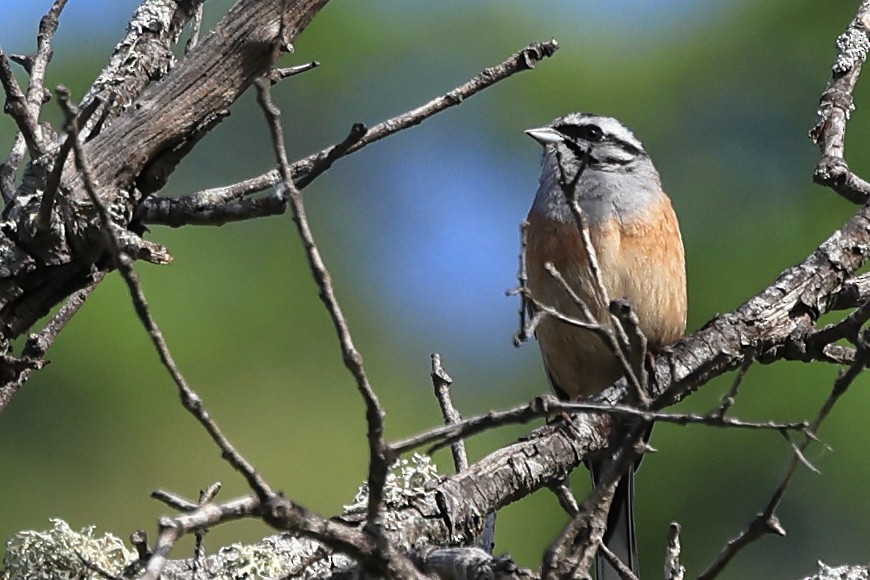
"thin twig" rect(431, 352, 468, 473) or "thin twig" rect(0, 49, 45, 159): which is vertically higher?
"thin twig" rect(0, 49, 45, 159)

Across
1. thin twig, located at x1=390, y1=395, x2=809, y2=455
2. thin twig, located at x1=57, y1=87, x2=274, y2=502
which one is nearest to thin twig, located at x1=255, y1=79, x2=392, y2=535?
thin twig, located at x1=390, y1=395, x2=809, y2=455

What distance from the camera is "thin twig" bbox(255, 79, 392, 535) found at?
71.1 inches

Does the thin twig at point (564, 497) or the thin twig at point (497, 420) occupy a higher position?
the thin twig at point (564, 497)

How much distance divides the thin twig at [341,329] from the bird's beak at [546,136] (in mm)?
3116

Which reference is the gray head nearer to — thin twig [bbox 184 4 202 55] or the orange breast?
the orange breast

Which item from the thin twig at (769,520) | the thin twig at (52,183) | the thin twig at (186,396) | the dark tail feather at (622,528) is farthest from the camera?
the dark tail feather at (622,528)

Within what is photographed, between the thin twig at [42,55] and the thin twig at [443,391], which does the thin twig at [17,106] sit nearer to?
the thin twig at [42,55]

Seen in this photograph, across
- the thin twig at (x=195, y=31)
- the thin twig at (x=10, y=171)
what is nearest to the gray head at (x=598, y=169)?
the thin twig at (x=195, y=31)

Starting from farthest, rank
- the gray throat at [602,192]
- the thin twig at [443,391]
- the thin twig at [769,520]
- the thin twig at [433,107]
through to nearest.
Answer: the gray throat at [602,192] → the thin twig at [443,391] → the thin twig at [433,107] → the thin twig at [769,520]

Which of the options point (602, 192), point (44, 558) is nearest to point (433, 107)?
point (44, 558)

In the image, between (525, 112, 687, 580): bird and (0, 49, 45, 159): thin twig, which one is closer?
(0, 49, 45, 159): thin twig

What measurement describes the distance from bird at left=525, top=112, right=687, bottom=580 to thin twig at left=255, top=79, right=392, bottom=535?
2.52m

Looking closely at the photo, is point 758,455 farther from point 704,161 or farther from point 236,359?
point 236,359

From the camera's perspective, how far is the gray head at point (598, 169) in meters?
4.69
